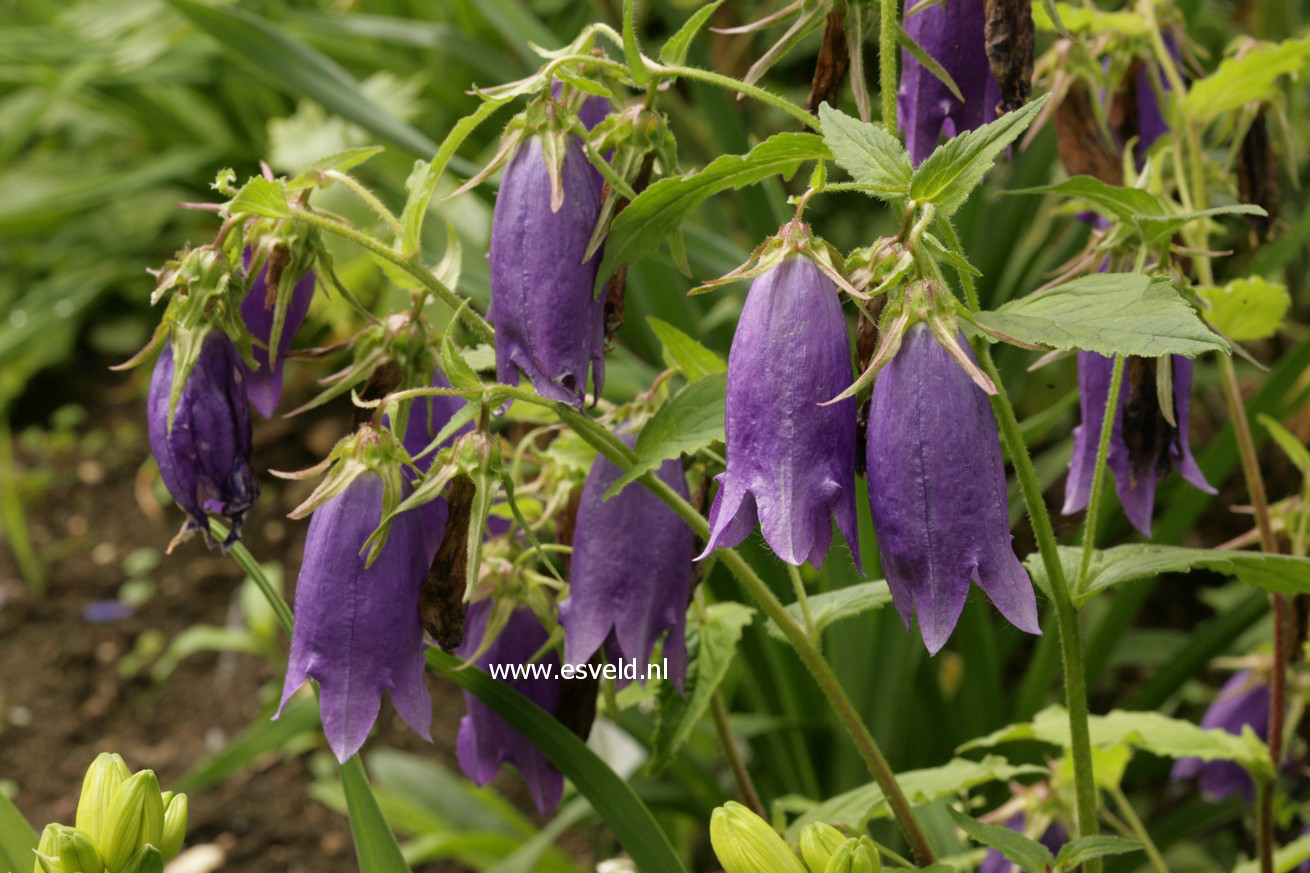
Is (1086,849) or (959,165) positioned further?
(1086,849)

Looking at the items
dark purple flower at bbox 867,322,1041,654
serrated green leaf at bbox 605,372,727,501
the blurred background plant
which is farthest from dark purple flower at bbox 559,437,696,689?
dark purple flower at bbox 867,322,1041,654

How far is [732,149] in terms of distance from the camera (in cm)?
199

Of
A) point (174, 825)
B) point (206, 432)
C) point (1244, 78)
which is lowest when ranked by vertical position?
point (174, 825)

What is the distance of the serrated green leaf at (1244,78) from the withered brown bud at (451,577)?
772 millimetres

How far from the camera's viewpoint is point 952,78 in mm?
1013

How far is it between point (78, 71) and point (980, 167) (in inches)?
103

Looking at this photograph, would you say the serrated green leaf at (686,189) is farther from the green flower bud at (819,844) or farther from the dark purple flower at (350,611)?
the green flower bud at (819,844)

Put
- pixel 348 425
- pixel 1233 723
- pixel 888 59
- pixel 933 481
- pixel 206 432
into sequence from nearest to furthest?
pixel 933 481 → pixel 888 59 → pixel 206 432 → pixel 1233 723 → pixel 348 425

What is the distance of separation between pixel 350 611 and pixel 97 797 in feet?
0.66

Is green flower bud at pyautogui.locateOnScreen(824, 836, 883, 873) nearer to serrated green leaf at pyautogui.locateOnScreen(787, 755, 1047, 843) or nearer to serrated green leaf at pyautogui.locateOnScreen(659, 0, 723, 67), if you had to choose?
serrated green leaf at pyautogui.locateOnScreen(787, 755, 1047, 843)

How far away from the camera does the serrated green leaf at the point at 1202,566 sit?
93cm

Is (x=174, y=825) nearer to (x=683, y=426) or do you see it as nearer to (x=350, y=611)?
(x=350, y=611)

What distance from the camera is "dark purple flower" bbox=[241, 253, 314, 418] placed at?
1.02 metres

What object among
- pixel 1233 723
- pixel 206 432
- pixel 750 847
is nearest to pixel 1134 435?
pixel 750 847
